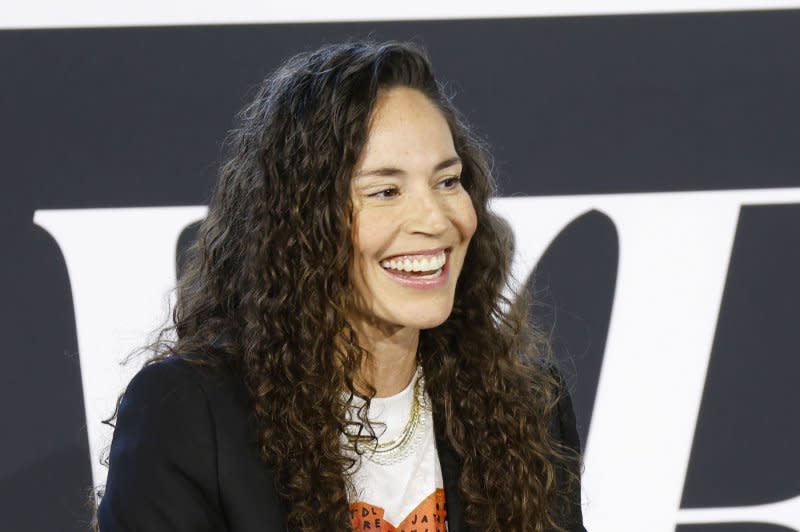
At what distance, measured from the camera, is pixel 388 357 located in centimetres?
175

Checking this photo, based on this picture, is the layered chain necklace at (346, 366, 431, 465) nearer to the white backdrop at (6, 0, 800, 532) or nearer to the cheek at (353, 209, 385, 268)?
the cheek at (353, 209, 385, 268)

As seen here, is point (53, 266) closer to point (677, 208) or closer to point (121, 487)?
point (121, 487)

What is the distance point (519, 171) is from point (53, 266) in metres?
0.99

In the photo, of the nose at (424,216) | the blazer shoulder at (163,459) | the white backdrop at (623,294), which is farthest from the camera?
the white backdrop at (623,294)

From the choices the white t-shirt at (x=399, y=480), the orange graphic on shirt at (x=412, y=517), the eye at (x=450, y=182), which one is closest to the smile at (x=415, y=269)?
the eye at (x=450, y=182)

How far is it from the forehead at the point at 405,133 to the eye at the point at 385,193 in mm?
39

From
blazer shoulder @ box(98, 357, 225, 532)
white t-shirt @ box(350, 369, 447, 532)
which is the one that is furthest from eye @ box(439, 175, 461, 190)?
blazer shoulder @ box(98, 357, 225, 532)

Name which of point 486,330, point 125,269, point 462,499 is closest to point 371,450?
point 462,499

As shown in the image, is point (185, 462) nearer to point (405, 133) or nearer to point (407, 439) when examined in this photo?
point (407, 439)

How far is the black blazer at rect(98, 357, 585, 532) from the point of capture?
5.04 ft

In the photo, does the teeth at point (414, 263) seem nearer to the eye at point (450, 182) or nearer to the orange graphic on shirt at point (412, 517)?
the eye at point (450, 182)

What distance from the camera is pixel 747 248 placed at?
8.54 ft

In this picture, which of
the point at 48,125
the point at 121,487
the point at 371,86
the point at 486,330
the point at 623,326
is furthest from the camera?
the point at 623,326

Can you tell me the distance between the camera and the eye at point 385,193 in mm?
1643
